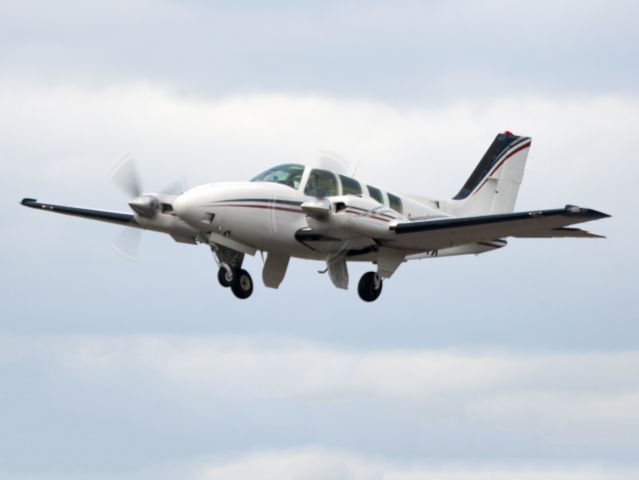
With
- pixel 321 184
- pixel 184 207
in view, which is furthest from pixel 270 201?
pixel 184 207

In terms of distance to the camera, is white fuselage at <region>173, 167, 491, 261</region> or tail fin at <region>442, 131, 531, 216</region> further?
tail fin at <region>442, 131, 531, 216</region>

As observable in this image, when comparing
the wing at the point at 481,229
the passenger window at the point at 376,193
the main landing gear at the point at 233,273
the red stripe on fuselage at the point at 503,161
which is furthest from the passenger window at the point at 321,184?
the red stripe on fuselage at the point at 503,161

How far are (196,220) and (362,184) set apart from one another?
4.47 meters

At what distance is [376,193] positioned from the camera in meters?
35.3

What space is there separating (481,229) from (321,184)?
4037 mm

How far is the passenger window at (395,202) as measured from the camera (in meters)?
35.8

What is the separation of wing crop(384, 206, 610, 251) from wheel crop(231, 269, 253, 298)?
3602 mm

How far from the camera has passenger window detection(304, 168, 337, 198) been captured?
33.8 meters

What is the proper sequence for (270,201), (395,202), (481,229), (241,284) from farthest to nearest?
(395,202)
(241,284)
(481,229)
(270,201)

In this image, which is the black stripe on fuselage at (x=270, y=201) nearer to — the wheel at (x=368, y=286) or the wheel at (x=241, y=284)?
the wheel at (x=241, y=284)

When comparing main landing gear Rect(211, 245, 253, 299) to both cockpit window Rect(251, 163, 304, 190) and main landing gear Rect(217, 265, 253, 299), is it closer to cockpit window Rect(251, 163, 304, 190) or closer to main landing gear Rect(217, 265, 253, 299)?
main landing gear Rect(217, 265, 253, 299)

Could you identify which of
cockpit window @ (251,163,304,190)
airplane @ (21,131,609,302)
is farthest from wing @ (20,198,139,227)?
cockpit window @ (251,163,304,190)

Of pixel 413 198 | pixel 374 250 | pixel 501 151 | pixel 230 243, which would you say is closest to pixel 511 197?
pixel 501 151

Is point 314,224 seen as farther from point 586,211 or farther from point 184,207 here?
point 586,211
